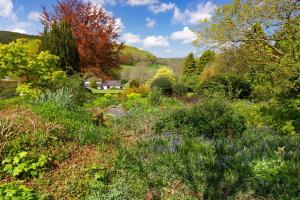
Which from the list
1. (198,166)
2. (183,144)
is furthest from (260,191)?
(183,144)

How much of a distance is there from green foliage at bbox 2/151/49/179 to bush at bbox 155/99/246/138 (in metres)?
3.74

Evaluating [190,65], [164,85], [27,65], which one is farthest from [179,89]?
[190,65]

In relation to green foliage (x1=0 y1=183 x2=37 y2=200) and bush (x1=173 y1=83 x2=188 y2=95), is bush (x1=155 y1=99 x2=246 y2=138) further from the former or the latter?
bush (x1=173 y1=83 x2=188 y2=95)

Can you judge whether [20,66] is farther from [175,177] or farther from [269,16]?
[175,177]

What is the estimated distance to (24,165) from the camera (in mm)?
4723

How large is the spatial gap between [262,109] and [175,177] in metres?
5.87

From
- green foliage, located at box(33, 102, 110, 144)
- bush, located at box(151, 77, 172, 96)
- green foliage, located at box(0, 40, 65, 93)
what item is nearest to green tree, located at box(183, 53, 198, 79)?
bush, located at box(151, 77, 172, 96)

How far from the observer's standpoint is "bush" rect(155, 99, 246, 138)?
817 centimetres

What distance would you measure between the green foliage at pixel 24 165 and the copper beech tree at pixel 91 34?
63.3 feet

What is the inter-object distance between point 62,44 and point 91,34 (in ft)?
9.74

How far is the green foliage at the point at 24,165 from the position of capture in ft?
15.1

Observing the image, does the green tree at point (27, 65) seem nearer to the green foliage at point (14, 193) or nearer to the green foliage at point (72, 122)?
the green foliage at point (72, 122)

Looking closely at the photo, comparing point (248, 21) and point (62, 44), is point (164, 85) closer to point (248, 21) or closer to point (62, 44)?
point (62, 44)

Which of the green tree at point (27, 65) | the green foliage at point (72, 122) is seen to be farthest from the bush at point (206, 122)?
the green tree at point (27, 65)
